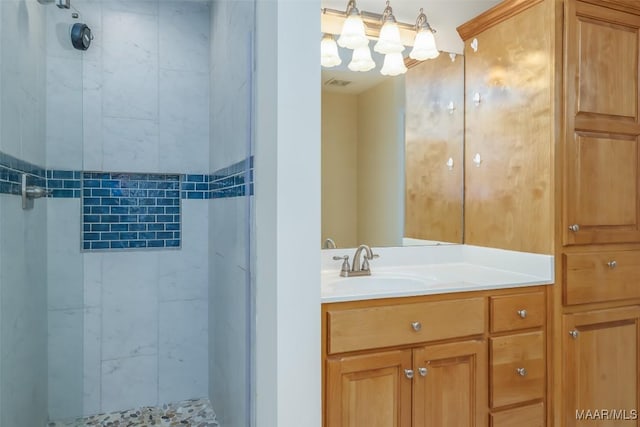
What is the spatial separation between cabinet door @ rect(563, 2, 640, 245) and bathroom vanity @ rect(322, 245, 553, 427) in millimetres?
314

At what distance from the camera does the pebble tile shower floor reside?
2.16 metres

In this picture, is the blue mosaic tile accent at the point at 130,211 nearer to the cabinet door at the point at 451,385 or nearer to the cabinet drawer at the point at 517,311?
the cabinet door at the point at 451,385

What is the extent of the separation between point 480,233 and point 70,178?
84.9 inches

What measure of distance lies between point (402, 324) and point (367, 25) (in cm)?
149

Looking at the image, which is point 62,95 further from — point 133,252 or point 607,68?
point 607,68

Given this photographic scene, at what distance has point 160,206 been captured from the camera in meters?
2.36

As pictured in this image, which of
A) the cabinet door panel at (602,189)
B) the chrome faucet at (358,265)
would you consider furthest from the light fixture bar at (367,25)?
the chrome faucet at (358,265)

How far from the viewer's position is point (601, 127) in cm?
184

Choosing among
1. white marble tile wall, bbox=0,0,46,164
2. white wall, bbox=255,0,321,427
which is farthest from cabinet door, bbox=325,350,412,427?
white marble tile wall, bbox=0,0,46,164

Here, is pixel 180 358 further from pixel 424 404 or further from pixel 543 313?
pixel 543 313

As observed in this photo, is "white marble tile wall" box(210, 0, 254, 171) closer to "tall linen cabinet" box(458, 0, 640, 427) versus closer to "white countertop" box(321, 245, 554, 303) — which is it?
"white countertop" box(321, 245, 554, 303)

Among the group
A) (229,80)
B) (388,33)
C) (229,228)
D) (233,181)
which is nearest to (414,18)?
(388,33)

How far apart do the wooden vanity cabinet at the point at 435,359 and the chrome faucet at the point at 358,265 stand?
16.9 inches

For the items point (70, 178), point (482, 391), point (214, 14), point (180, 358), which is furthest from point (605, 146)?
point (70, 178)
